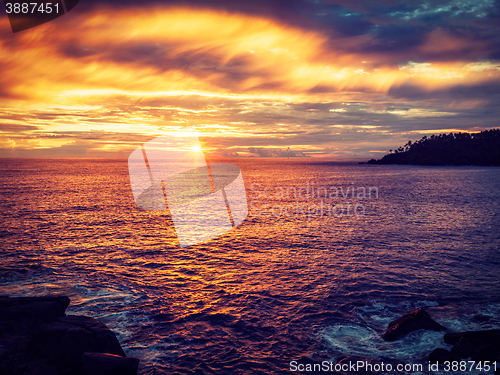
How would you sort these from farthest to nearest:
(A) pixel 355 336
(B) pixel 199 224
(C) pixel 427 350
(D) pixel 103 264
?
(B) pixel 199 224
(D) pixel 103 264
(A) pixel 355 336
(C) pixel 427 350

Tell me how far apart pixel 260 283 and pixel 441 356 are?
452 inches

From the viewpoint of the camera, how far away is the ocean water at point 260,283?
13.7m

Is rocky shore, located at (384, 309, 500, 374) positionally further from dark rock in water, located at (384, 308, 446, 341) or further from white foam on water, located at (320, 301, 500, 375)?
white foam on water, located at (320, 301, 500, 375)

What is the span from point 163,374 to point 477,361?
42.8ft

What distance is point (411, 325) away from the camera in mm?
14633

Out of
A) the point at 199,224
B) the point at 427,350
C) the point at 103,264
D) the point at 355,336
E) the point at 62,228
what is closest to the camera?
the point at 427,350

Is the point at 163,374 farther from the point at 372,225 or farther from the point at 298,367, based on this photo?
the point at 372,225

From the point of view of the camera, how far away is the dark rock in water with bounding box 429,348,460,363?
12266mm

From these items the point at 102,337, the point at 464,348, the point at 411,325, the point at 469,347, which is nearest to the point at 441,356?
the point at 464,348

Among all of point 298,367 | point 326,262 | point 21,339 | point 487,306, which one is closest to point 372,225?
point 326,262

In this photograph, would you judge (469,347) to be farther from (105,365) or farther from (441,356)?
(105,365)

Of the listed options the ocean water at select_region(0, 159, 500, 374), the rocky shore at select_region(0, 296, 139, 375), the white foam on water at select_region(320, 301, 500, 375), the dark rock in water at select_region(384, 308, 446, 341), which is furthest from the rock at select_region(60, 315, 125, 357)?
the dark rock in water at select_region(384, 308, 446, 341)

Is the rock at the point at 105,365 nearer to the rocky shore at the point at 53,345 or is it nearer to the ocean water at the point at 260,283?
the rocky shore at the point at 53,345

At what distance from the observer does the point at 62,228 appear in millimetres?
37312
